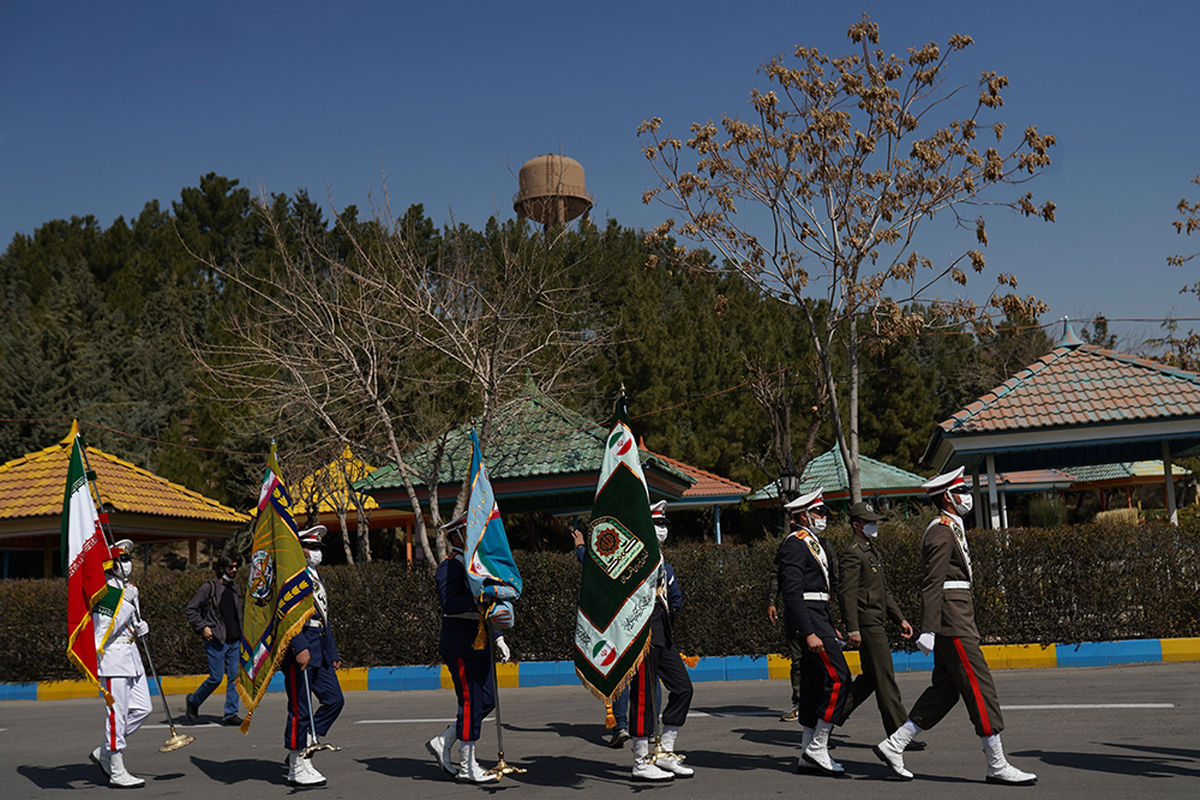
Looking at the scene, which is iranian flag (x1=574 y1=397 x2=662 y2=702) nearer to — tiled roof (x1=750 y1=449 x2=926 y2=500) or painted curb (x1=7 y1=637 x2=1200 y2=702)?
painted curb (x1=7 y1=637 x2=1200 y2=702)

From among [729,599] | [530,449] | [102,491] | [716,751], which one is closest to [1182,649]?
[729,599]

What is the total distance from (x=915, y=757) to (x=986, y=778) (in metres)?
0.96

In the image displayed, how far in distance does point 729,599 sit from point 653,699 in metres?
7.18

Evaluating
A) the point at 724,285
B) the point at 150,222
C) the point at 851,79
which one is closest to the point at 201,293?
the point at 150,222

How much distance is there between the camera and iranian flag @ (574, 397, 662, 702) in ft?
25.2

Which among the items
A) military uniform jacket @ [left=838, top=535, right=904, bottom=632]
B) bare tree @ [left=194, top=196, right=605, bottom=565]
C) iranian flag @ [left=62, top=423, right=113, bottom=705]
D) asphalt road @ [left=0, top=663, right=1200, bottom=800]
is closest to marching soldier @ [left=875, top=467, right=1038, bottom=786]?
asphalt road @ [left=0, top=663, right=1200, bottom=800]

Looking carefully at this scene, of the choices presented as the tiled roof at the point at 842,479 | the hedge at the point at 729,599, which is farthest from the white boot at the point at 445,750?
the tiled roof at the point at 842,479

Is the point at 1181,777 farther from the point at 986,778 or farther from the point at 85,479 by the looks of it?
the point at 85,479

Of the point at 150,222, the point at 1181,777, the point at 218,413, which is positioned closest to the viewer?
the point at 1181,777

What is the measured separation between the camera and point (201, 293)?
53.8m

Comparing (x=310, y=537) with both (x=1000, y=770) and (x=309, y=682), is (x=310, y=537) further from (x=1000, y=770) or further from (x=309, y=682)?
(x=1000, y=770)

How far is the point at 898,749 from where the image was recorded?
7328 mm

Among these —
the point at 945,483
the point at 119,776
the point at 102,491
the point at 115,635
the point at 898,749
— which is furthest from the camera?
the point at 102,491

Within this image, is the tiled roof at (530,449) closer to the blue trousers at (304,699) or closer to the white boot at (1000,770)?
the blue trousers at (304,699)
